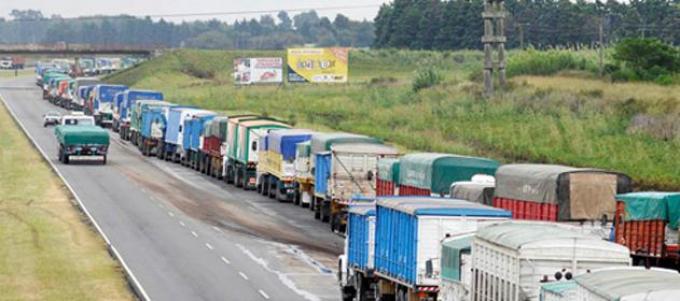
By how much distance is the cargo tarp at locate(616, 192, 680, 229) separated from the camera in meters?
41.6

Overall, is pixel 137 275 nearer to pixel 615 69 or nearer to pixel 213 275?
pixel 213 275

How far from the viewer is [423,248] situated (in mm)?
35719

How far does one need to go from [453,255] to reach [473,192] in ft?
44.0

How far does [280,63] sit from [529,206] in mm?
113344

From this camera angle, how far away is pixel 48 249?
170 ft

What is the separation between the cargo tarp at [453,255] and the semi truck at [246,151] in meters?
42.4

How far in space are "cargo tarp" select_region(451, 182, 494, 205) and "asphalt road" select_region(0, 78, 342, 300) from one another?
438 centimetres

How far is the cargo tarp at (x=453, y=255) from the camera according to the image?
3344 centimetres

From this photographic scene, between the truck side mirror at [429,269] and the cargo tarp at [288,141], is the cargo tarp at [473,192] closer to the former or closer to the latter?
the truck side mirror at [429,269]

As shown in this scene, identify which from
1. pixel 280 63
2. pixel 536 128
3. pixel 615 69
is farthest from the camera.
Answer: pixel 280 63

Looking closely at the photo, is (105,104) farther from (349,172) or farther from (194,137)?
(349,172)

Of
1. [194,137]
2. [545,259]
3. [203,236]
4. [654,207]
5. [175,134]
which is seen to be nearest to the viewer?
[545,259]

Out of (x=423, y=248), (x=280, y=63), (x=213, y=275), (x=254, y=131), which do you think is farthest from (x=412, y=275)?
(x=280, y=63)

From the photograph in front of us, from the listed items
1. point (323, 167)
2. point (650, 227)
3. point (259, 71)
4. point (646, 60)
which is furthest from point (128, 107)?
point (650, 227)
